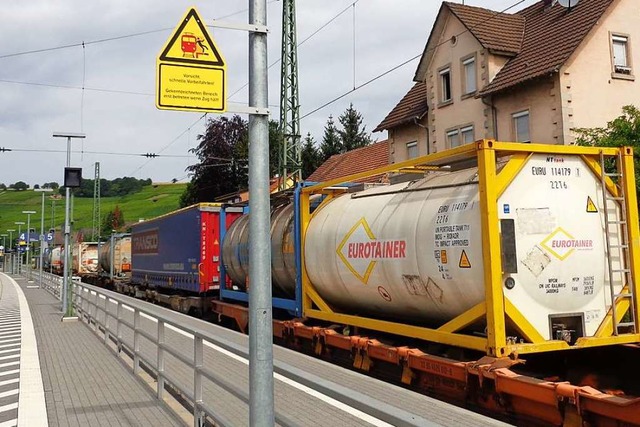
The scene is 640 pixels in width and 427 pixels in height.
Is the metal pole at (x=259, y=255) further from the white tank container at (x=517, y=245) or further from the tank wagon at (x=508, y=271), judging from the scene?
the white tank container at (x=517, y=245)

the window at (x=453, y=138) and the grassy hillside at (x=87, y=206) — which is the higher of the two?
the grassy hillside at (x=87, y=206)

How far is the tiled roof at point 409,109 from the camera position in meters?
26.0

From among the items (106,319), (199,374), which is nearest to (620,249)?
(199,374)

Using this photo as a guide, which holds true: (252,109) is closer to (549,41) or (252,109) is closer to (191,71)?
(191,71)

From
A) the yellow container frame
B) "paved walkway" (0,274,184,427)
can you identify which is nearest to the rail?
"paved walkway" (0,274,184,427)

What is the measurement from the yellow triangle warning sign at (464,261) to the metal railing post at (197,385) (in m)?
2.95

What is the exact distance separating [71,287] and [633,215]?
1477 cm

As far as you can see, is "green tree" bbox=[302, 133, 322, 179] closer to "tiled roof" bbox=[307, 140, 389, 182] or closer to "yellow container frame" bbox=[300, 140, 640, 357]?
"tiled roof" bbox=[307, 140, 389, 182]

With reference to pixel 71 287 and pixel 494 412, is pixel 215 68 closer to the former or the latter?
pixel 494 412

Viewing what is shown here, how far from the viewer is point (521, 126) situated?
2027 cm

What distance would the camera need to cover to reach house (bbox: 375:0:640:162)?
18969mm

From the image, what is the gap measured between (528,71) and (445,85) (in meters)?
4.53

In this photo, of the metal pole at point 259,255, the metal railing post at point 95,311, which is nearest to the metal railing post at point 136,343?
the metal pole at point 259,255

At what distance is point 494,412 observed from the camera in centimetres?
A: 637
